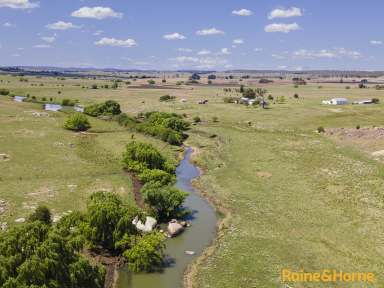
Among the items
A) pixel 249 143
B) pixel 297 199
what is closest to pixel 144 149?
pixel 297 199

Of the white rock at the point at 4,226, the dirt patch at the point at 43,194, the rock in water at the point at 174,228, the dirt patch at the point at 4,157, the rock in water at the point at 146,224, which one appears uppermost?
the dirt patch at the point at 4,157

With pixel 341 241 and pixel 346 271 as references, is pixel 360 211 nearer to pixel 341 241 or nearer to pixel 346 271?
pixel 341 241

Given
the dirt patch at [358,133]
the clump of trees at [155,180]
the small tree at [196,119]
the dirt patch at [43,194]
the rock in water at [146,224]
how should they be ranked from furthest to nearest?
the small tree at [196,119] → the dirt patch at [358,133] → the dirt patch at [43,194] → the clump of trees at [155,180] → the rock in water at [146,224]

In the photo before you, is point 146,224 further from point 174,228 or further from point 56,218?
point 56,218

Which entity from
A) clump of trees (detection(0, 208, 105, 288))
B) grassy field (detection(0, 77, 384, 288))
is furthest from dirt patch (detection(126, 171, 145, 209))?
clump of trees (detection(0, 208, 105, 288))

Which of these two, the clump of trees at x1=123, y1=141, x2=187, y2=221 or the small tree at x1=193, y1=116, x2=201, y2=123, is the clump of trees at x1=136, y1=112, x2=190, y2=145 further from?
the clump of trees at x1=123, y1=141, x2=187, y2=221

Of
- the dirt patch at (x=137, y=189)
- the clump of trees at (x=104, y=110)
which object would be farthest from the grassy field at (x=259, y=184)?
the clump of trees at (x=104, y=110)

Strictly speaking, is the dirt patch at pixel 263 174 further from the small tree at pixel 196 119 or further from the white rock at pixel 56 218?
the small tree at pixel 196 119
